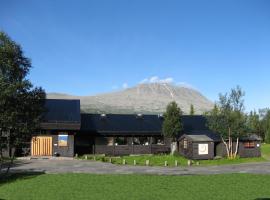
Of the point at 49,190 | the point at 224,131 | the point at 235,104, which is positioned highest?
the point at 235,104

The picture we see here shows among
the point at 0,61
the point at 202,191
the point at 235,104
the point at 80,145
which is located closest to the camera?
the point at 202,191

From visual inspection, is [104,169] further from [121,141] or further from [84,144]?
[121,141]

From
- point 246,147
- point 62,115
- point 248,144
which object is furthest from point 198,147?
point 62,115

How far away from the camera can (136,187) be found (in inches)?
1173

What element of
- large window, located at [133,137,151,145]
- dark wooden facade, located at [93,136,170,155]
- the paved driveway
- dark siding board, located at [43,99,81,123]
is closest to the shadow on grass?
the paved driveway

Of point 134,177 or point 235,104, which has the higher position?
point 235,104

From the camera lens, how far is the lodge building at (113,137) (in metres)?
54.4

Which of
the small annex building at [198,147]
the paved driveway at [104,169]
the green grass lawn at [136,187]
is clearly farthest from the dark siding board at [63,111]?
the green grass lawn at [136,187]

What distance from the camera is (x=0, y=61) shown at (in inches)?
1219

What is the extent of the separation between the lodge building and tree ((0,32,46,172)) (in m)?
20.1

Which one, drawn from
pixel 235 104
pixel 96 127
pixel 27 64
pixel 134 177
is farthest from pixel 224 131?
pixel 27 64

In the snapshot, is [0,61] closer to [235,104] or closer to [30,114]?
[30,114]

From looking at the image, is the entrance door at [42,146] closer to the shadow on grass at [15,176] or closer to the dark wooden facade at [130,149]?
the dark wooden facade at [130,149]

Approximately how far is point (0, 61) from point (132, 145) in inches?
1258
